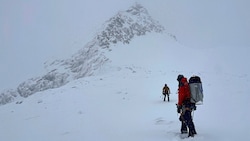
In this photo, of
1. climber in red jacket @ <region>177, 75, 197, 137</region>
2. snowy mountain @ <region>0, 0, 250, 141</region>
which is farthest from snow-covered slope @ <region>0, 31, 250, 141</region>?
climber in red jacket @ <region>177, 75, 197, 137</region>

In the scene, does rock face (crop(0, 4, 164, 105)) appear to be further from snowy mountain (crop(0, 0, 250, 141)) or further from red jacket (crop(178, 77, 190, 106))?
red jacket (crop(178, 77, 190, 106))

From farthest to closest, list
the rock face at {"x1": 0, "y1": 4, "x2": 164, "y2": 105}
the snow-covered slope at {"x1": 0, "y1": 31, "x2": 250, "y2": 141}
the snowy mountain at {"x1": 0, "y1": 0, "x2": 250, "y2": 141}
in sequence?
the rock face at {"x1": 0, "y1": 4, "x2": 164, "y2": 105} → the snowy mountain at {"x1": 0, "y1": 0, "x2": 250, "y2": 141} → the snow-covered slope at {"x1": 0, "y1": 31, "x2": 250, "y2": 141}

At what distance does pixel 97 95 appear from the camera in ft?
87.8

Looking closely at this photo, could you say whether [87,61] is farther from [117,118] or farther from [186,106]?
[186,106]

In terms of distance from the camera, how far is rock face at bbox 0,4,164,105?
60069mm

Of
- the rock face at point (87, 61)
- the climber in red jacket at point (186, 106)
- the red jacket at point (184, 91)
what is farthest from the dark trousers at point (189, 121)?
the rock face at point (87, 61)

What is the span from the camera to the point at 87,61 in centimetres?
6156

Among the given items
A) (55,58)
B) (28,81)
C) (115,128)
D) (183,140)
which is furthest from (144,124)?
(55,58)

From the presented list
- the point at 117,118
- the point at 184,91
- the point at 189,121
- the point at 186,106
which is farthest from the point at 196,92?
the point at 117,118

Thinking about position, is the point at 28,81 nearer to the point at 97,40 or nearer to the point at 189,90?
the point at 97,40

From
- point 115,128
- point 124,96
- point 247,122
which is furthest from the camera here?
point 124,96

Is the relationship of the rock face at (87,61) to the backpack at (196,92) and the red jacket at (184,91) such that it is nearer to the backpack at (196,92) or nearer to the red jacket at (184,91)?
the red jacket at (184,91)

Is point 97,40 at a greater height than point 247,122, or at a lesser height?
greater

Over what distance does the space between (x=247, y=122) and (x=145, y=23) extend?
235 feet
